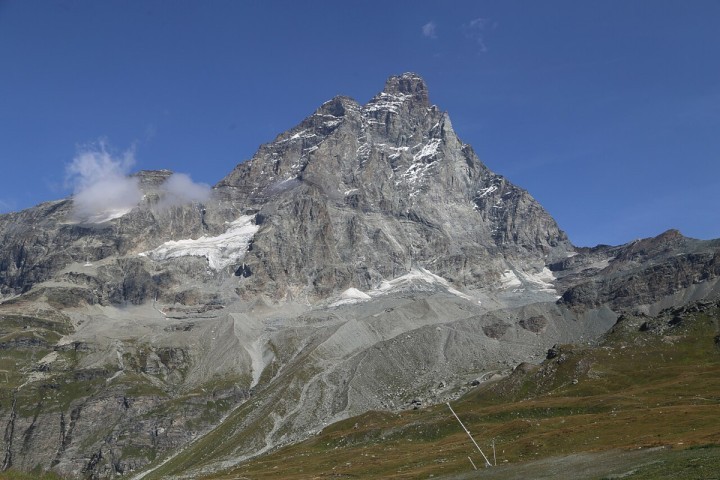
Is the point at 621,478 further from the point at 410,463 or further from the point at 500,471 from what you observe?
the point at 410,463

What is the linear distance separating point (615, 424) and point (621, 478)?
71578 mm

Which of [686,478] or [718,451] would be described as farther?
[718,451]

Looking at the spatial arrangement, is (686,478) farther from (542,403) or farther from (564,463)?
(542,403)

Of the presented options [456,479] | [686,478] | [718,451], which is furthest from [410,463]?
[686,478]

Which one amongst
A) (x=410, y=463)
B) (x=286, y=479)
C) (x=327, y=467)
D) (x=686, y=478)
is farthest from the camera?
(x=327, y=467)

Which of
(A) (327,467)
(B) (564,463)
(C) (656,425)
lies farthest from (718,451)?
(A) (327,467)

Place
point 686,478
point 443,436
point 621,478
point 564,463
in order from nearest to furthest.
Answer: point 686,478
point 621,478
point 564,463
point 443,436

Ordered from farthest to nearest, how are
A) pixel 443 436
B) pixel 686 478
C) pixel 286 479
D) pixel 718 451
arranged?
pixel 443 436 < pixel 286 479 < pixel 718 451 < pixel 686 478

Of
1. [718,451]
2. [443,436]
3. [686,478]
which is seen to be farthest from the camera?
[443,436]

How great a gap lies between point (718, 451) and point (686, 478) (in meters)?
14.3

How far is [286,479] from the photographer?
143 m

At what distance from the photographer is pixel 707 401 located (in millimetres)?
147375

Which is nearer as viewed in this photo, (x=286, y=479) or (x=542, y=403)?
(x=286, y=479)

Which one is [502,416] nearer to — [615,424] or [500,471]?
[615,424]
